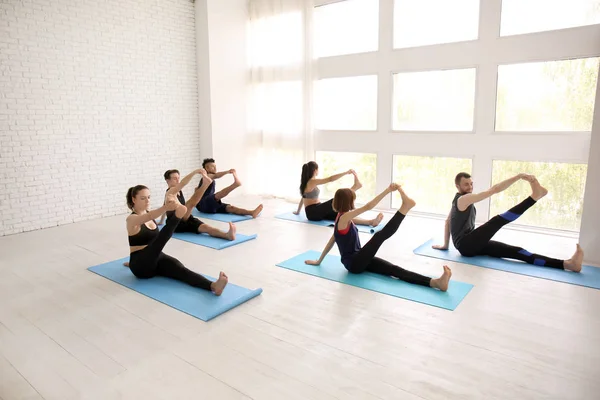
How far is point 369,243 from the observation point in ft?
11.4

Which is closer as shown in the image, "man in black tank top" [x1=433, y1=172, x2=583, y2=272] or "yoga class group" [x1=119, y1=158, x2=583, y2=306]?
"yoga class group" [x1=119, y1=158, x2=583, y2=306]

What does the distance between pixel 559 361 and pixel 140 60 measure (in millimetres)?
6291

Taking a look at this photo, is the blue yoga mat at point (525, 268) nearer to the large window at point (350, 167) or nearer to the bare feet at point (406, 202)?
the bare feet at point (406, 202)

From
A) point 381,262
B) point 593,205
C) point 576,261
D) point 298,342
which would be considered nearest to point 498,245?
point 576,261

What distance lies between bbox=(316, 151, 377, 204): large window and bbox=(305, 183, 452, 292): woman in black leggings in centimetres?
309

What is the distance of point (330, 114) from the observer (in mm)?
7078

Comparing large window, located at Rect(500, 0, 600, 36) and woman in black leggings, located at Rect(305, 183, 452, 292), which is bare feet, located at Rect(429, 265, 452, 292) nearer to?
woman in black leggings, located at Rect(305, 183, 452, 292)

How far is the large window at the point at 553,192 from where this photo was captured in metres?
4.99

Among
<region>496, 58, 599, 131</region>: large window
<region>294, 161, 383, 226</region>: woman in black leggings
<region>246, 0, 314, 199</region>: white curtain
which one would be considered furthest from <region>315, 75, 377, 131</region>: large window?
<region>496, 58, 599, 131</region>: large window

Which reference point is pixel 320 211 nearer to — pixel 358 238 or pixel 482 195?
pixel 358 238

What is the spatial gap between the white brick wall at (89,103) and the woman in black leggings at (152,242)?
278cm

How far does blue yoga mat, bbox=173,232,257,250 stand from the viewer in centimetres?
468

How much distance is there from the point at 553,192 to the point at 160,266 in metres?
4.45

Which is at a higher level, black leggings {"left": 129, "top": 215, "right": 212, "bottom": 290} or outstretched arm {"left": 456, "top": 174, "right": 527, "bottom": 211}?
outstretched arm {"left": 456, "top": 174, "right": 527, "bottom": 211}
